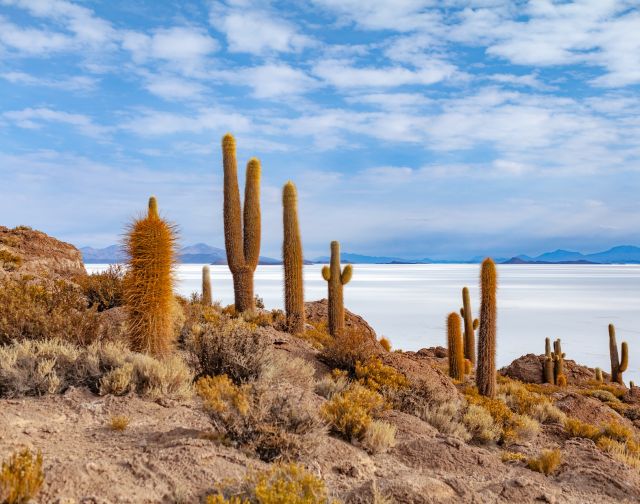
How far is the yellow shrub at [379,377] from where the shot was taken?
10.6 metres

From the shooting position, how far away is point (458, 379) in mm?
17172

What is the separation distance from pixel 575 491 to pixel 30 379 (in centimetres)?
686

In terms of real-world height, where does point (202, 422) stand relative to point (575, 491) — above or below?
above

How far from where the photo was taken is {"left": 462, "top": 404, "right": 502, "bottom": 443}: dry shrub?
9.45 meters

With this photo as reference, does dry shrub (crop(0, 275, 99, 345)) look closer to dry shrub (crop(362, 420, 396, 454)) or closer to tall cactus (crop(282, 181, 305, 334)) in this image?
dry shrub (crop(362, 420, 396, 454))

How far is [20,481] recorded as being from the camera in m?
4.23

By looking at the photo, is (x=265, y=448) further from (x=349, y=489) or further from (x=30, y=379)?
(x=30, y=379)

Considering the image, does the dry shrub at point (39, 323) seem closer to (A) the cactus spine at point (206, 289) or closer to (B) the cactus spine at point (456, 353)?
(B) the cactus spine at point (456, 353)

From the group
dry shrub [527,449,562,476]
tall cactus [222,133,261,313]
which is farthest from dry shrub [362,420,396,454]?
tall cactus [222,133,261,313]

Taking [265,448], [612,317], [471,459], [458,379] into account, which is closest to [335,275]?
[458,379]

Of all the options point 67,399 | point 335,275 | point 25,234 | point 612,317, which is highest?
point 25,234

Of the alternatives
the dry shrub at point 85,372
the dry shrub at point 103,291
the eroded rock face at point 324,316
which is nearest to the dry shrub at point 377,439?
the dry shrub at point 85,372

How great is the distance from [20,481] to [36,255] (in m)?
19.7

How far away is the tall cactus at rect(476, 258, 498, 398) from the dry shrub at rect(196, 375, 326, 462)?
8.97 m
